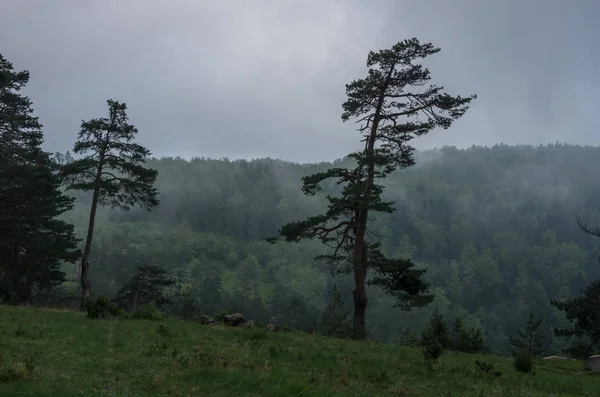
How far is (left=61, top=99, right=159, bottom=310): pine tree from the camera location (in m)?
31.2

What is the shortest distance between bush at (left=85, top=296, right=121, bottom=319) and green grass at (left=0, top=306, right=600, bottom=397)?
1268mm

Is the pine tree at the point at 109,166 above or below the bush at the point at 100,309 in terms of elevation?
above

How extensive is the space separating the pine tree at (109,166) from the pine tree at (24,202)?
4.20 meters

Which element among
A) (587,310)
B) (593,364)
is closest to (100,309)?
(593,364)

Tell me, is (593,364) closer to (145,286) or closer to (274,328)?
(274,328)

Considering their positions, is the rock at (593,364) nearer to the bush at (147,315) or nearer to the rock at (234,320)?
the rock at (234,320)

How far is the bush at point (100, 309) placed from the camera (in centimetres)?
1961

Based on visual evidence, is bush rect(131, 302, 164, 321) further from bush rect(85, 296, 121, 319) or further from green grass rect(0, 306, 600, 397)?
green grass rect(0, 306, 600, 397)

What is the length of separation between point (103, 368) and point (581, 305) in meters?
34.7

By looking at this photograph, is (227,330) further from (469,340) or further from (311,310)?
(311,310)

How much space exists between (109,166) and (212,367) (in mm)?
24860

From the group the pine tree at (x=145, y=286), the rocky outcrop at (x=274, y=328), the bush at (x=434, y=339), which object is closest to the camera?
the bush at (x=434, y=339)

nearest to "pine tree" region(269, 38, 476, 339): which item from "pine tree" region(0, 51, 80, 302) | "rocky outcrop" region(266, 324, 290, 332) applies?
"rocky outcrop" region(266, 324, 290, 332)

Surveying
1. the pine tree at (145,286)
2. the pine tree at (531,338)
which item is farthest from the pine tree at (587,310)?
the pine tree at (145,286)
